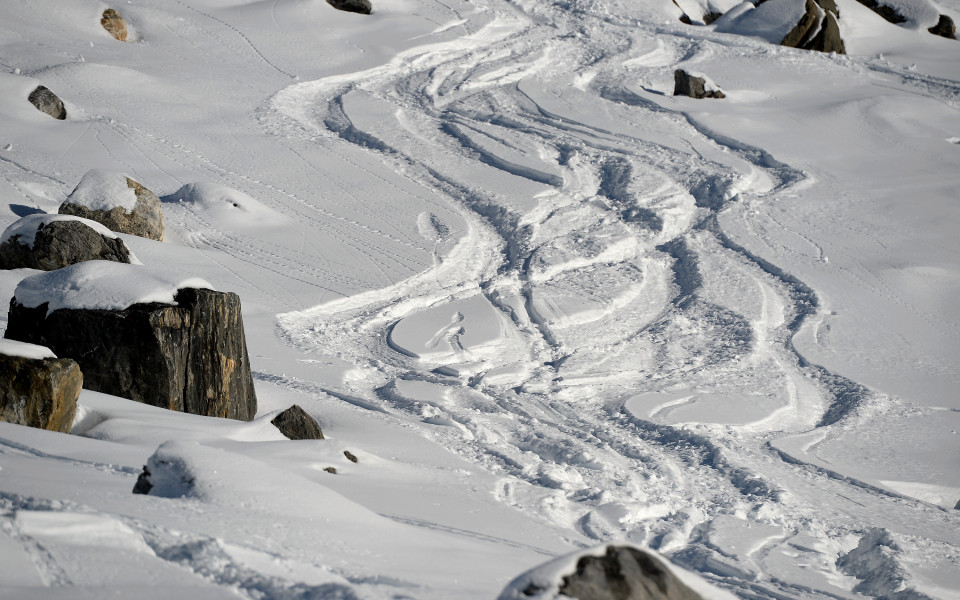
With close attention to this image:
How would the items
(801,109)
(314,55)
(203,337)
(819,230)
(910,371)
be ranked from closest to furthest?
(203,337), (910,371), (819,230), (801,109), (314,55)

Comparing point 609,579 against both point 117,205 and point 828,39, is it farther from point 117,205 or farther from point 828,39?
point 828,39

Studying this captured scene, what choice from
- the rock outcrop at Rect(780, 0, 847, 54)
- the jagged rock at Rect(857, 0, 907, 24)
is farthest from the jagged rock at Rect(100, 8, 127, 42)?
the jagged rock at Rect(857, 0, 907, 24)

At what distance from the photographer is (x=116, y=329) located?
452 centimetres

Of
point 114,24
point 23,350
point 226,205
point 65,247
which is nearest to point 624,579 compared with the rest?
point 23,350

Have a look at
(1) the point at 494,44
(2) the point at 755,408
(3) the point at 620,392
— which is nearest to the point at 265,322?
(3) the point at 620,392

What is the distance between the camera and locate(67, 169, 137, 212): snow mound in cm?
774

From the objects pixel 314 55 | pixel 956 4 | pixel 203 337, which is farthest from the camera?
pixel 956 4

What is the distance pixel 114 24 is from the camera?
13648 mm

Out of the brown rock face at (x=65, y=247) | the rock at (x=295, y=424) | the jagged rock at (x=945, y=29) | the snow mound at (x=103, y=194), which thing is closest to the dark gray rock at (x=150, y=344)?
the rock at (x=295, y=424)

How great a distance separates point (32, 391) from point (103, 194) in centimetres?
459

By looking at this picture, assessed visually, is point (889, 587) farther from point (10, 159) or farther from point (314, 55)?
point (314, 55)

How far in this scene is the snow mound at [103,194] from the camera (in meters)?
7.74

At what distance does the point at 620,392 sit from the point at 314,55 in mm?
9923

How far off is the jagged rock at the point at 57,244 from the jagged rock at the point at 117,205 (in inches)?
50.3
